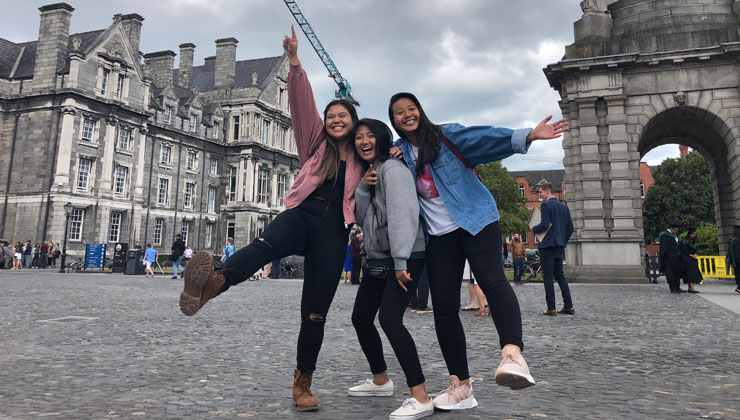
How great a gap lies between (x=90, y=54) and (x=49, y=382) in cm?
4030

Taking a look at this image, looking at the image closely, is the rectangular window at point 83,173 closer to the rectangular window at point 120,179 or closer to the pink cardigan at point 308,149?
the rectangular window at point 120,179

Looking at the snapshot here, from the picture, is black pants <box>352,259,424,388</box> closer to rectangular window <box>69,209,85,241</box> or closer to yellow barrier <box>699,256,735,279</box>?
yellow barrier <box>699,256,735,279</box>

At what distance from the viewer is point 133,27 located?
4294cm

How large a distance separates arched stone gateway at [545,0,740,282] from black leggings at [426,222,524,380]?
52.0 ft

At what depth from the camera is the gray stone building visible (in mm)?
35562

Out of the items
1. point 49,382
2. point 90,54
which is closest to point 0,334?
point 49,382

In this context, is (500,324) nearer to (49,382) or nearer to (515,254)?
(49,382)

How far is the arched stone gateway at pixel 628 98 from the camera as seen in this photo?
17.4 metres

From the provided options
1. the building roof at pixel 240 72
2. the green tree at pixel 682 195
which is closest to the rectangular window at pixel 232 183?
the building roof at pixel 240 72

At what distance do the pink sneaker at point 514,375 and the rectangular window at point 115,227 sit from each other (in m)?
41.5

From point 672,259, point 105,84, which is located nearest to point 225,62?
point 105,84

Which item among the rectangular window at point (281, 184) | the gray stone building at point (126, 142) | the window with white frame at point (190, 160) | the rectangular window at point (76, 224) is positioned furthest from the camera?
the rectangular window at point (281, 184)

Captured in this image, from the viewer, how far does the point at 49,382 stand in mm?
3527

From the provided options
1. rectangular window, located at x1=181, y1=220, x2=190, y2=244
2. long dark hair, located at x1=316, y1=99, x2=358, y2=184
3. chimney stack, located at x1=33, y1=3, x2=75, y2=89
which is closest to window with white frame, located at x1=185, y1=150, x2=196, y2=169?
rectangular window, located at x1=181, y1=220, x2=190, y2=244
